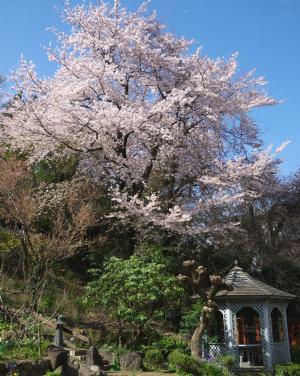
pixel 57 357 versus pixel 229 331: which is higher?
pixel 229 331

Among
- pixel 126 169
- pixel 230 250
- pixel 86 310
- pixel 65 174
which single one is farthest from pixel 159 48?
pixel 86 310

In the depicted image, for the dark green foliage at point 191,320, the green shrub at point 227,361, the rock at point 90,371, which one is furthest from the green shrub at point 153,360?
the dark green foliage at point 191,320

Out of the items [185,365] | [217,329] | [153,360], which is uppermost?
[217,329]

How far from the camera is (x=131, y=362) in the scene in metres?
11.0

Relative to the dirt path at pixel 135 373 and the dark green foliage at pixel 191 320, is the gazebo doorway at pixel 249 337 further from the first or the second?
the dirt path at pixel 135 373

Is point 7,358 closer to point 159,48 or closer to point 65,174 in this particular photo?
point 65,174

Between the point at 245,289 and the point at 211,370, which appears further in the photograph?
the point at 245,289

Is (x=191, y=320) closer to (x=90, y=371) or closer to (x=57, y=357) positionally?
(x=90, y=371)

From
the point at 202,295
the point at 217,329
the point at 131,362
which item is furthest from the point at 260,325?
the point at 131,362

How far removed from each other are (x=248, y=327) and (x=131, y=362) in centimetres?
486

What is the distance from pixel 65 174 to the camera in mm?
17844

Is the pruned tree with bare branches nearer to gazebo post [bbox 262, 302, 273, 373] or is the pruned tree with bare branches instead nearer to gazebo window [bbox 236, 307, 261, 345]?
gazebo post [bbox 262, 302, 273, 373]

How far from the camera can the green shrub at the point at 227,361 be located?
1140cm

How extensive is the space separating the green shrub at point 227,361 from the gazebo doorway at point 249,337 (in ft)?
4.35
